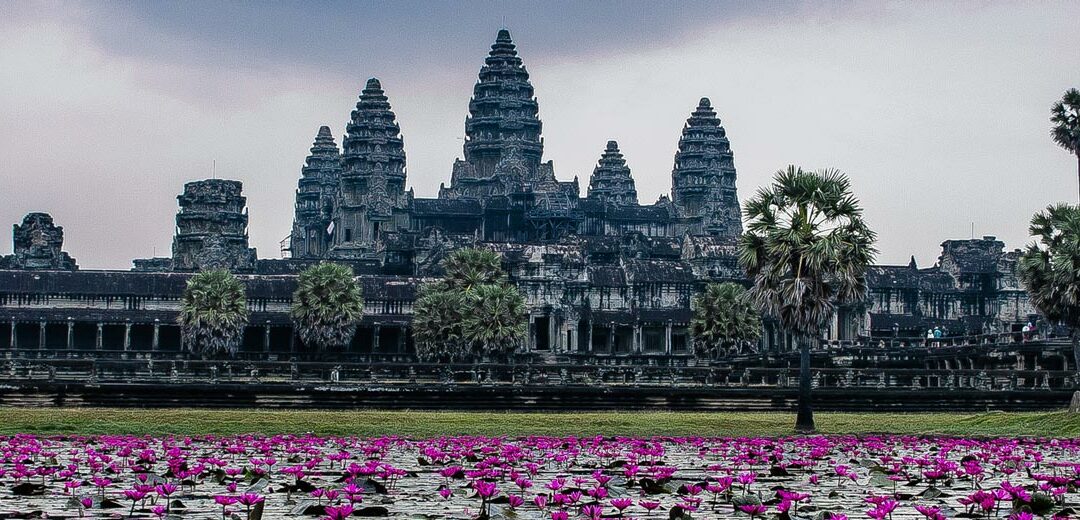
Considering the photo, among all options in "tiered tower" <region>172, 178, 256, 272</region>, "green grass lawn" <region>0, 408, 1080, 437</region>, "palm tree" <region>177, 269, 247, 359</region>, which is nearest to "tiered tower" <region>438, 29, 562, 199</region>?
"tiered tower" <region>172, 178, 256, 272</region>

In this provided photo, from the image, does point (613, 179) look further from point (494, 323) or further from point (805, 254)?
point (805, 254)

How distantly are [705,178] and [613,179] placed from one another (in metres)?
18.7

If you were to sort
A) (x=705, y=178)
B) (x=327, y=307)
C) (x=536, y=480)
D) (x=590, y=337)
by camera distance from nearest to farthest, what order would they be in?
(x=536, y=480), (x=327, y=307), (x=590, y=337), (x=705, y=178)

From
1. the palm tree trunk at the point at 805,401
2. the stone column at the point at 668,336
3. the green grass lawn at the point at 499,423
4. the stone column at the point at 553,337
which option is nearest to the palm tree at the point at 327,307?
the stone column at the point at 553,337

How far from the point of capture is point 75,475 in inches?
793

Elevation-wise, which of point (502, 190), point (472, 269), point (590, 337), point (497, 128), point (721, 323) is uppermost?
point (497, 128)

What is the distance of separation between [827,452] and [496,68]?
145m

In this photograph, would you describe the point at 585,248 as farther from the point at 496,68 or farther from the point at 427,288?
the point at 496,68

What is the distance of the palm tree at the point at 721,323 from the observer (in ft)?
311

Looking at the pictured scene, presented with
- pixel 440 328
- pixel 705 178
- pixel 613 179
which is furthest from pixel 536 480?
pixel 613 179

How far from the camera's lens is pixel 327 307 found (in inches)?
3856

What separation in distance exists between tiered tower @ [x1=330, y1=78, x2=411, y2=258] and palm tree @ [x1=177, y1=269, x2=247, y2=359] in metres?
59.1

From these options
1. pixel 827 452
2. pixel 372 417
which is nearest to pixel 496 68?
pixel 372 417

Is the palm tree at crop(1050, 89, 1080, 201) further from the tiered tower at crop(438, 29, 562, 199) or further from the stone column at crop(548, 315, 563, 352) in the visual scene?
the tiered tower at crop(438, 29, 562, 199)
